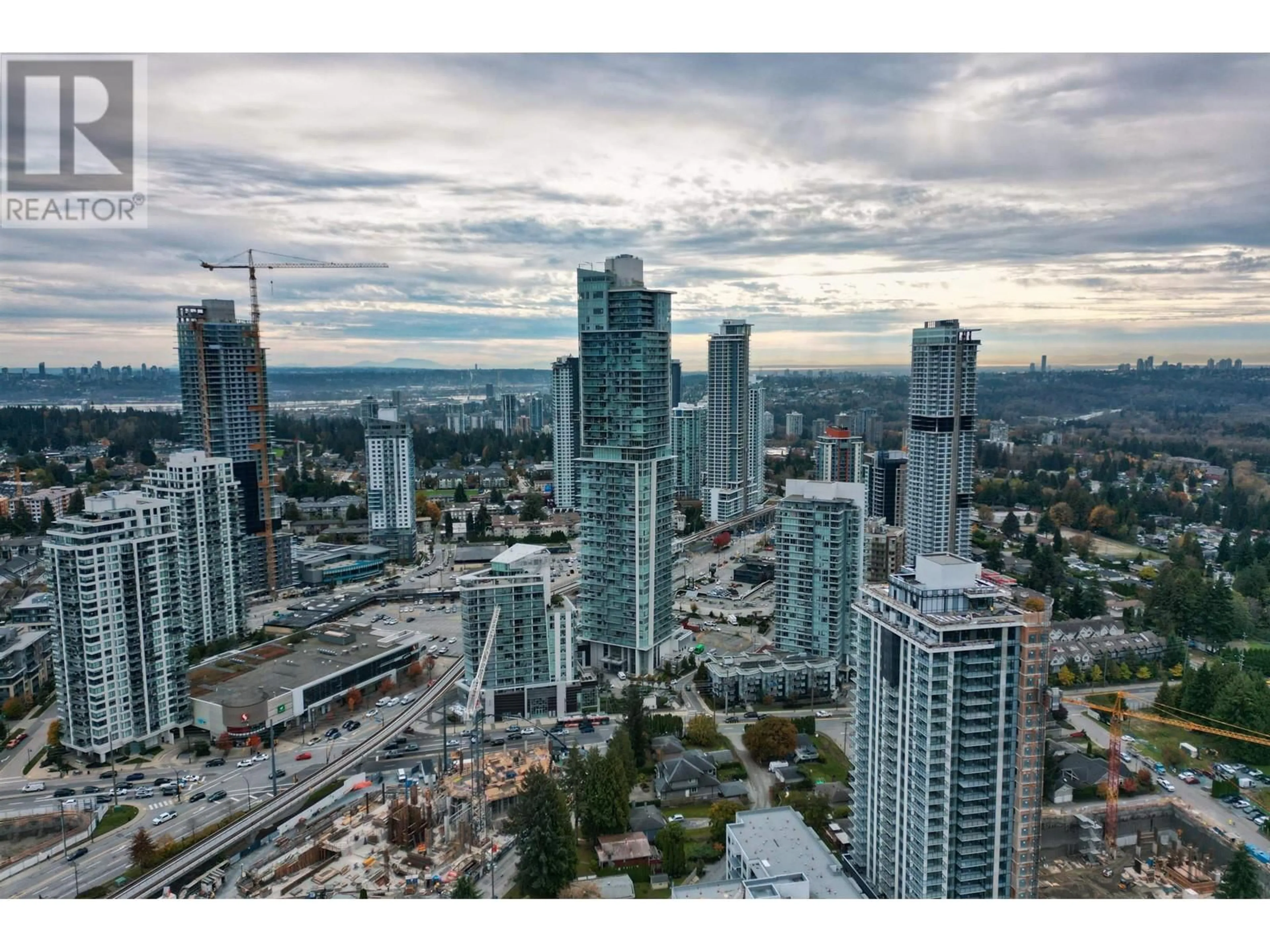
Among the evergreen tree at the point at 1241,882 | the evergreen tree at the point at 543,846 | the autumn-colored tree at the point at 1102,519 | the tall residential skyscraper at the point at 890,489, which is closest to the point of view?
the evergreen tree at the point at 1241,882

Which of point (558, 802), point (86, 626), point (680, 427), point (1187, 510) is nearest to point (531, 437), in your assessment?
point (680, 427)

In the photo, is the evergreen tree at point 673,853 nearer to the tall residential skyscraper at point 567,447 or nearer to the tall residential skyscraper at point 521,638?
the tall residential skyscraper at point 521,638

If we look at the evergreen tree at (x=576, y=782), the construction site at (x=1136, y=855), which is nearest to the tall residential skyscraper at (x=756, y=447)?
the construction site at (x=1136, y=855)

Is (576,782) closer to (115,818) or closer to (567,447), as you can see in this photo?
(115,818)

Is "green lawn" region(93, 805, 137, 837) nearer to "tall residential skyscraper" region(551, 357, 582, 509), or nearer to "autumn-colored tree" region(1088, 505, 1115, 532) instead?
"tall residential skyscraper" region(551, 357, 582, 509)

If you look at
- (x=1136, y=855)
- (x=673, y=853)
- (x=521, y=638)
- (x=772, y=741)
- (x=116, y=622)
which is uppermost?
(x=116, y=622)

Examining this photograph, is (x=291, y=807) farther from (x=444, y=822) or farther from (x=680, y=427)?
(x=680, y=427)

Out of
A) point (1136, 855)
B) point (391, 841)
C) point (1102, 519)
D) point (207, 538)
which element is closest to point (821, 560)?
point (1136, 855)
